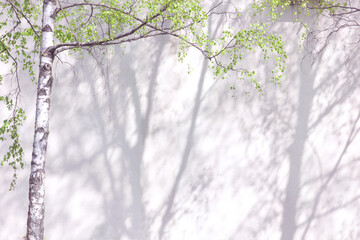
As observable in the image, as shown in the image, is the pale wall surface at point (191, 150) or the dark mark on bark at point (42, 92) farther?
the pale wall surface at point (191, 150)

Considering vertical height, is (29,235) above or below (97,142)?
below

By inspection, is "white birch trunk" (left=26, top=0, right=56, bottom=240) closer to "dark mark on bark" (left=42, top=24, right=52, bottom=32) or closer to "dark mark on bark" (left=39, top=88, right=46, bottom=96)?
"dark mark on bark" (left=39, top=88, right=46, bottom=96)

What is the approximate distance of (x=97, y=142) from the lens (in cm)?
830

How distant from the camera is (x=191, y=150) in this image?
849 centimetres

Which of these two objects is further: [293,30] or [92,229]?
[293,30]

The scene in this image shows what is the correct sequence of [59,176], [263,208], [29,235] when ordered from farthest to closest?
[263,208] → [59,176] → [29,235]

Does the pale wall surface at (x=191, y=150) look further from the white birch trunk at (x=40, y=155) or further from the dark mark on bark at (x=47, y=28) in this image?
the white birch trunk at (x=40, y=155)

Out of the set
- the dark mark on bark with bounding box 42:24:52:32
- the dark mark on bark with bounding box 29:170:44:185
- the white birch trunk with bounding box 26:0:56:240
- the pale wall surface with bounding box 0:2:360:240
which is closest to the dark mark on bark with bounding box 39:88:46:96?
the white birch trunk with bounding box 26:0:56:240

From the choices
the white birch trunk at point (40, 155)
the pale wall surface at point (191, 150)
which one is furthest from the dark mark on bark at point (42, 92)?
the pale wall surface at point (191, 150)

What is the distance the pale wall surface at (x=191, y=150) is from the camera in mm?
8195

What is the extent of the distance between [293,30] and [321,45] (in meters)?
0.47

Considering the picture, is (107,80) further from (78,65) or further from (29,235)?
(29,235)

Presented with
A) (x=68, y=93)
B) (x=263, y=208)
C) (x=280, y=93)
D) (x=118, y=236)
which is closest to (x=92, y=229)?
(x=118, y=236)

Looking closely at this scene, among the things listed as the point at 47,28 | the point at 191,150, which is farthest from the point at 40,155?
the point at 191,150
